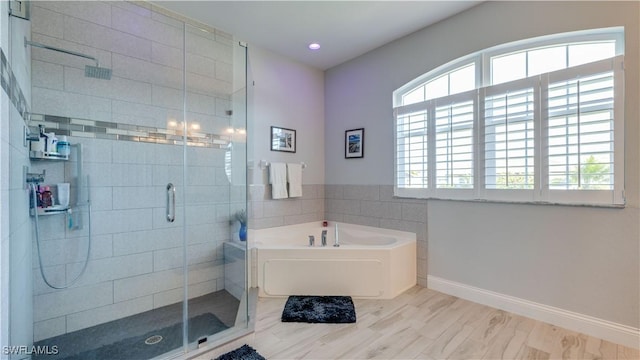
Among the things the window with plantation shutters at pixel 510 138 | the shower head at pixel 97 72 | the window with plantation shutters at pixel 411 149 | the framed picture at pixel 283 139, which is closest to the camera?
the shower head at pixel 97 72

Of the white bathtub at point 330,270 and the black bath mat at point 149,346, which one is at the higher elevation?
the white bathtub at point 330,270

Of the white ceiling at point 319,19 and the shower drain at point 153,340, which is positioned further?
the white ceiling at point 319,19

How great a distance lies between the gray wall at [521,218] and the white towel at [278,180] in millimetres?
1009

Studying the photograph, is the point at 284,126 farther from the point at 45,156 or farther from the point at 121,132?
the point at 45,156

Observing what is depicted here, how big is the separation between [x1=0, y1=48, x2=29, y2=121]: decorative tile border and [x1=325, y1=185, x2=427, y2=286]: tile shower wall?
3.18 metres

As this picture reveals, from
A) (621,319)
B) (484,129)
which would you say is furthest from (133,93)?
(621,319)

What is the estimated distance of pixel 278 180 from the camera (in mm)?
3596

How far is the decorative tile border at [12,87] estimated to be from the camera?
128 centimetres

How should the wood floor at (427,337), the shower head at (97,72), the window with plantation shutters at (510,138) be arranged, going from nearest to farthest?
1. the wood floor at (427,337)
2. the shower head at (97,72)
3. the window with plantation shutters at (510,138)

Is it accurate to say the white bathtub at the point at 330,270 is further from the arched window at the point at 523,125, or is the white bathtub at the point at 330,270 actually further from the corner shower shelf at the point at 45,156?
the corner shower shelf at the point at 45,156

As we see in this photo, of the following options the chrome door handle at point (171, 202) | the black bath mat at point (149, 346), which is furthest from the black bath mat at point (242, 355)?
the chrome door handle at point (171, 202)

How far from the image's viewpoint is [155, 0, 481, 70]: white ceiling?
268 centimetres

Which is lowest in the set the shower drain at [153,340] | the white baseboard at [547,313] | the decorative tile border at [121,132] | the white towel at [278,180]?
the shower drain at [153,340]

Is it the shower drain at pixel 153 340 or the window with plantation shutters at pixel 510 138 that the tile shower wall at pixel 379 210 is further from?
the shower drain at pixel 153 340
